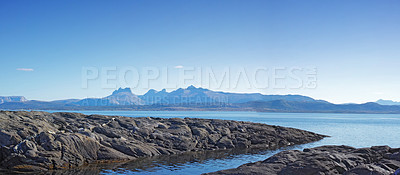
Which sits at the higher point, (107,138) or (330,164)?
(330,164)

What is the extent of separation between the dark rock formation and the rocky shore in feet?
58.8

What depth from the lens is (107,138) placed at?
40406 millimetres

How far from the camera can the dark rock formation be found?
21.1m

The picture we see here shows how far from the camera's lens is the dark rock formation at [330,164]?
69.4ft

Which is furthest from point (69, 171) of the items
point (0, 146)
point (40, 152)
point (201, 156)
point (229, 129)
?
point (229, 129)

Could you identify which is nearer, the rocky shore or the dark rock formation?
the dark rock formation

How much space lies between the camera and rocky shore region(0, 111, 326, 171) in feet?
105

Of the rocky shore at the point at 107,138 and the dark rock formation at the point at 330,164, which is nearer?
the dark rock formation at the point at 330,164

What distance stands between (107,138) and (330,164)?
93.6 feet

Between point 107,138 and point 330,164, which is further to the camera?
point 107,138

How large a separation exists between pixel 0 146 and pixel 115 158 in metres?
12.3

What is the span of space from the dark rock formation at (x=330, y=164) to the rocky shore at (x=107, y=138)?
1793cm

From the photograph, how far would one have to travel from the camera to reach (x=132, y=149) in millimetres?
39656

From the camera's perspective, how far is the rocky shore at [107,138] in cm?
3194
